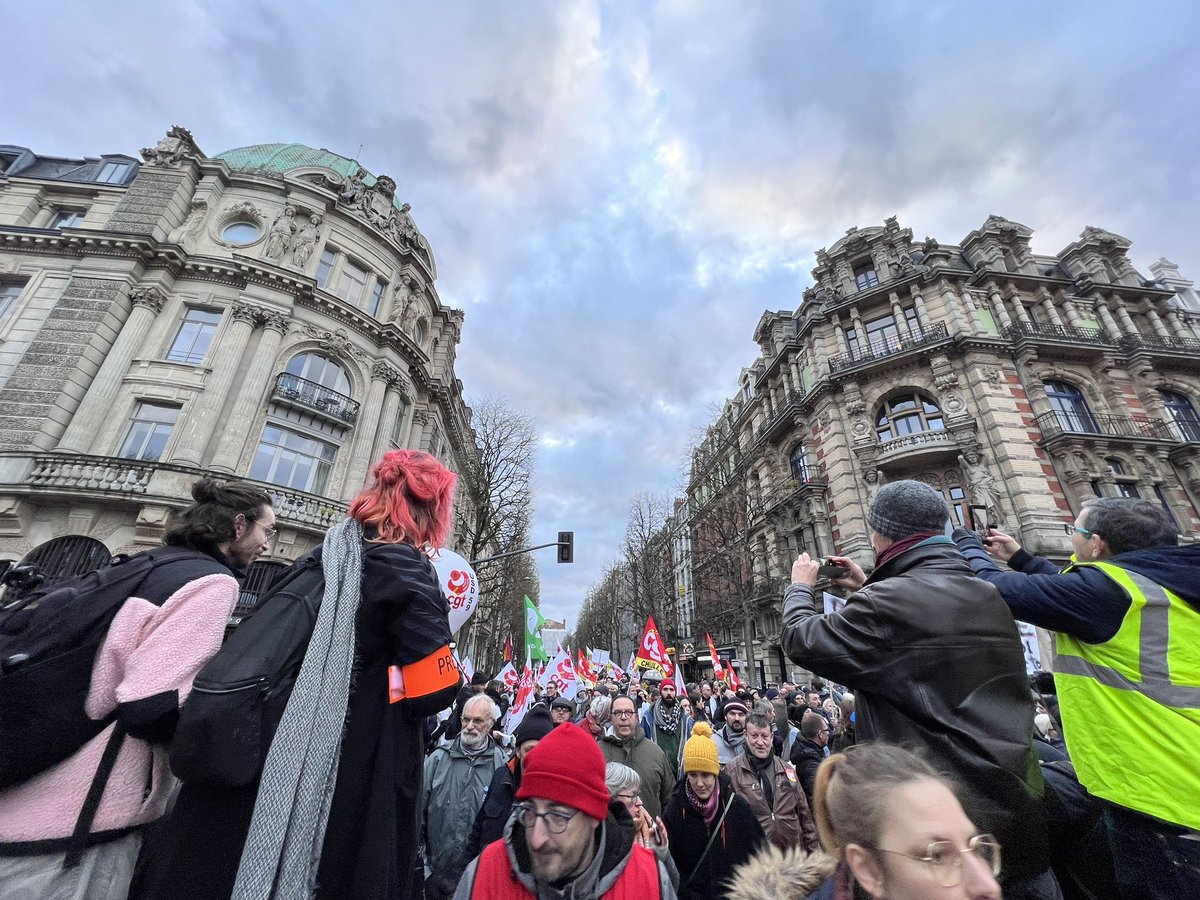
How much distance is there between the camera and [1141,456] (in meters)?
19.3

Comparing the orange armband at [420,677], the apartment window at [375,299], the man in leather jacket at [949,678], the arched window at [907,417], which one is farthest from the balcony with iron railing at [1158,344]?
the apartment window at [375,299]

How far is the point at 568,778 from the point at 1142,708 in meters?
2.25

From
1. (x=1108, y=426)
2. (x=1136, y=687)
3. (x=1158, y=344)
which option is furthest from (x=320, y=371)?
(x=1158, y=344)

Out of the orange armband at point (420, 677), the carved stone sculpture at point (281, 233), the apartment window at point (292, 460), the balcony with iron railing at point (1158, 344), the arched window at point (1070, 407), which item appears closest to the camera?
the orange armband at point (420, 677)

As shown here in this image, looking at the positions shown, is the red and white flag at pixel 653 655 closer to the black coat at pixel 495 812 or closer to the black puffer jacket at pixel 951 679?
the black coat at pixel 495 812

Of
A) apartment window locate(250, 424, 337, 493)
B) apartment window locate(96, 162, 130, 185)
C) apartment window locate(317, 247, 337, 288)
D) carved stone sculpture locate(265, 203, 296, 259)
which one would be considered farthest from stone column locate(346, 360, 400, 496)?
apartment window locate(96, 162, 130, 185)

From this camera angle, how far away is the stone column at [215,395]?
1477cm

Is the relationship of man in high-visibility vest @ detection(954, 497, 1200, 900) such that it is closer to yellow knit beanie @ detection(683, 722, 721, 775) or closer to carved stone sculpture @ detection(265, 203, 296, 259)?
yellow knit beanie @ detection(683, 722, 721, 775)

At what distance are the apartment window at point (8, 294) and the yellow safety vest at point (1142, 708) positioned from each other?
27271 millimetres

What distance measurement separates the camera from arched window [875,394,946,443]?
20766 millimetres

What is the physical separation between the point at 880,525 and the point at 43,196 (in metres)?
30.8

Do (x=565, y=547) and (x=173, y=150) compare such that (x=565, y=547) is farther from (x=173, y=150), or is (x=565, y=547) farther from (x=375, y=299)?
(x=173, y=150)

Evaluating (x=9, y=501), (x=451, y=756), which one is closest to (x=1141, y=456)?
(x=451, y=756)

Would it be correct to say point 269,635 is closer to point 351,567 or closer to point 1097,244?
point 351,567
